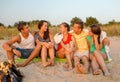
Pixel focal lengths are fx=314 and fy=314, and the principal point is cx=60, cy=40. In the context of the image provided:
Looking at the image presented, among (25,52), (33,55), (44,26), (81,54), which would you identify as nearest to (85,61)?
(81,54)

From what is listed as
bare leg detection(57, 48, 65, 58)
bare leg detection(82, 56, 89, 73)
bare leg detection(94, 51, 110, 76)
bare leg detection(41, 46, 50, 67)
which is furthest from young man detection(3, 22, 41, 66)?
bare leg detection(94, 51, 110, 76)

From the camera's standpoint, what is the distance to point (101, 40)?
7.39 m

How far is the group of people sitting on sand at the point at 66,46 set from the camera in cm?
711

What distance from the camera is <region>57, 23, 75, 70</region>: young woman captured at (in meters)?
7.18

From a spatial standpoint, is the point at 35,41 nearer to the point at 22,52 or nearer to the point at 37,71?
the point at 22,52

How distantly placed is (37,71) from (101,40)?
169 centimetres

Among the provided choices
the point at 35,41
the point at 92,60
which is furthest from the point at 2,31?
the point at 92,60

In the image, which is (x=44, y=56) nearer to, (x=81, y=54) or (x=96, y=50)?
(x=81, y=54)

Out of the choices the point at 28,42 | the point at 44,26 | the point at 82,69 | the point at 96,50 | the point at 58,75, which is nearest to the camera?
the point at 82,69

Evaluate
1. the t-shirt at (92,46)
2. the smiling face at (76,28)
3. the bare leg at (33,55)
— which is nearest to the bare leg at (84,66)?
the t-shirt at (92,46)

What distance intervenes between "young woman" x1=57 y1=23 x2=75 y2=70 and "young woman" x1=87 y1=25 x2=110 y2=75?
45cm

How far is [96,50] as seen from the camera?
6922 mm

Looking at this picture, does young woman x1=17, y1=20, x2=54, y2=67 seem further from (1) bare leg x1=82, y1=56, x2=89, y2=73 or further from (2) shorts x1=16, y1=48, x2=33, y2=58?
(1) bare leg x1=82, y1=56, x2=89, y2=73

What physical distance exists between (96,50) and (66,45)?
823 millimetres
